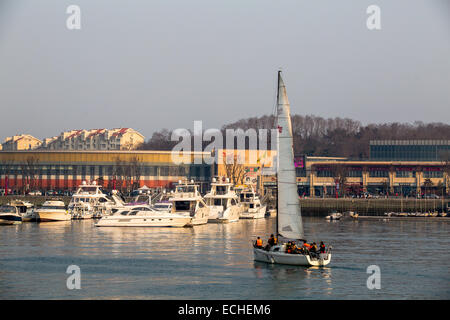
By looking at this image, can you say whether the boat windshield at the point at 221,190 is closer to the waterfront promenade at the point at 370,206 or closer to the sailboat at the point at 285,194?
the waterfront promenade at the point at 370,206

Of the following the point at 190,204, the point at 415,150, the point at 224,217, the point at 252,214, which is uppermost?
the point at 415,150

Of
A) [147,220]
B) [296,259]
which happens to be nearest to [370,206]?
[147,220]

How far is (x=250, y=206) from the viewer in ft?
392

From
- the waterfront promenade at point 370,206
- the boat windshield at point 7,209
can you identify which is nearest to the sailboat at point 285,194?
the boat windshield at point 7,209

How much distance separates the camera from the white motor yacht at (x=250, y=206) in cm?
11562

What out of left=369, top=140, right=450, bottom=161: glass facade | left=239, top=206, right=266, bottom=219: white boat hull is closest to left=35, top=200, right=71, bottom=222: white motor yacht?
left=239, top=206, right=266, bottom=219: white boat hull

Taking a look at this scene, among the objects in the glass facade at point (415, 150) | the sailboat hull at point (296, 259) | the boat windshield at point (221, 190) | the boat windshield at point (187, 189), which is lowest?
the sailboat hull at point (296, 259)

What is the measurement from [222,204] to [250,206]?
45.6ft

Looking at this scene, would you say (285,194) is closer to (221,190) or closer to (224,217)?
(224,217)

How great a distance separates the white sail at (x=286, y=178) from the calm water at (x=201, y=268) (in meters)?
3.32

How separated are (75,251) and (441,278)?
29482 millimetres

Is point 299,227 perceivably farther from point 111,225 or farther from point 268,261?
point 111,225

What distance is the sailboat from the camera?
50.2m
